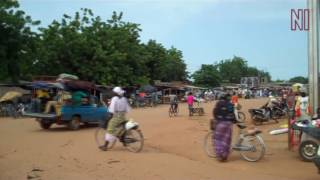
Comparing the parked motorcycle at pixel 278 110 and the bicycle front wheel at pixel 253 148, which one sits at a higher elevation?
the parked motorcycle at pixel 278 110

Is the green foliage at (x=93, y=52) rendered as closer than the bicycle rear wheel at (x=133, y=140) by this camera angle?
No

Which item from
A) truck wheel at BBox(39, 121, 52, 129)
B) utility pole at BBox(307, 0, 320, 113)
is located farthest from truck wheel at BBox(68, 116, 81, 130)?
utility pole at BBox(307, 0, 320, 113)

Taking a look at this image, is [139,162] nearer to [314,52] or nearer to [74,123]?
[314,52]

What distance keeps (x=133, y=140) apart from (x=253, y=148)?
3.14 metres

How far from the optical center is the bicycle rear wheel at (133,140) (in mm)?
13602

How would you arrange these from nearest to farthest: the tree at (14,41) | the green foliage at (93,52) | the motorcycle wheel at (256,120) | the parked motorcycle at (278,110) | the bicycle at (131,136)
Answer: the bicycle at (131,136)
the motorcycle wheel at (256,120)
the parked motorcycle at (278,110)
the tree at (14,41)
the green foliage at (93,52)

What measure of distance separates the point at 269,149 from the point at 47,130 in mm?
9831

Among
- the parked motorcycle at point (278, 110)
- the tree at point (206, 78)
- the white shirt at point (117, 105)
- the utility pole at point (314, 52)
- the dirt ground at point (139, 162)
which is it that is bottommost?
the dirt ground at point (139, 162)

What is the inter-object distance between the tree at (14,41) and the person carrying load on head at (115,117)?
23.9 metres

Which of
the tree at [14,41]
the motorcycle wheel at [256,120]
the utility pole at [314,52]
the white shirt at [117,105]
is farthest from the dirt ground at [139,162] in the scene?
the tree at [14,41]

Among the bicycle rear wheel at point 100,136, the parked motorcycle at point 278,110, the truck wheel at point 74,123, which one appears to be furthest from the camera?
the parked motorcycle at point 278,110

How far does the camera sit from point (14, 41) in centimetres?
3641

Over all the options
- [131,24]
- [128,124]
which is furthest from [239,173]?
[131,24]

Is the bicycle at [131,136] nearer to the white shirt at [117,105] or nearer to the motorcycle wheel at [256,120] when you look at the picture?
the white shirt at [117,105]
